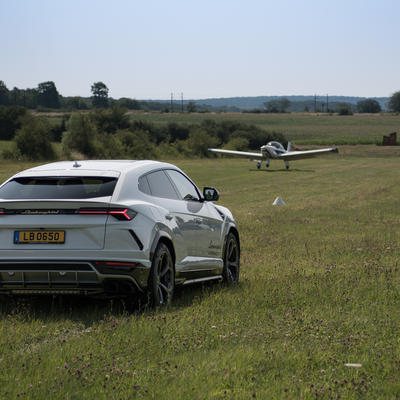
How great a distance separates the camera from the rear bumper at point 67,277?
23.4 feet

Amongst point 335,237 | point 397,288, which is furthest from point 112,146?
point 397,288

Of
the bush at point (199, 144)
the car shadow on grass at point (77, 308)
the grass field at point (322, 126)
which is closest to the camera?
the car shadow on grass at point (77, 308)

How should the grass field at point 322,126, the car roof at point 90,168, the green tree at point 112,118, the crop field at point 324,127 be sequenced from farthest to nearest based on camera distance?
the crop field at point 324,127 → the grass field at point 322,126 → the green tree at point 112,118 → the car roof at point 90,168

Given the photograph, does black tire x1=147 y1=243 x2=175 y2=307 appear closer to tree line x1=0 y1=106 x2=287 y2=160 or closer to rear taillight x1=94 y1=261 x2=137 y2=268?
rear taillight x1=94 y1=261 x2=137 y2=268

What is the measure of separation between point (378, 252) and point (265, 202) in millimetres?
13364

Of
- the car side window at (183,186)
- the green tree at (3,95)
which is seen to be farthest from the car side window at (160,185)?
the green tree at (3,95)

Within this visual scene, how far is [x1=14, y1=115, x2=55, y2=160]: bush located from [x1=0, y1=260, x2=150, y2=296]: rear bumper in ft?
230

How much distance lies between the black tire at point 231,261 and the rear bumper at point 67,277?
2.80 meters

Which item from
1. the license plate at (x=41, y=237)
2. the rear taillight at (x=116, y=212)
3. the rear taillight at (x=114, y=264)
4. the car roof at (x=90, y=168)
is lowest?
the rear taillight at (x=114, y=264)

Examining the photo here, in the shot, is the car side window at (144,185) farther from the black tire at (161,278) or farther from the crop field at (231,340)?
the crop field at (231,340)

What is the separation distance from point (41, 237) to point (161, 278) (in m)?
1.35

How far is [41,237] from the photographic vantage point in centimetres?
721

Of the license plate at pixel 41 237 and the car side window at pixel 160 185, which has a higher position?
the car side window at pixel 160 185

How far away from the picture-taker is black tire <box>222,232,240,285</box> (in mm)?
9961
